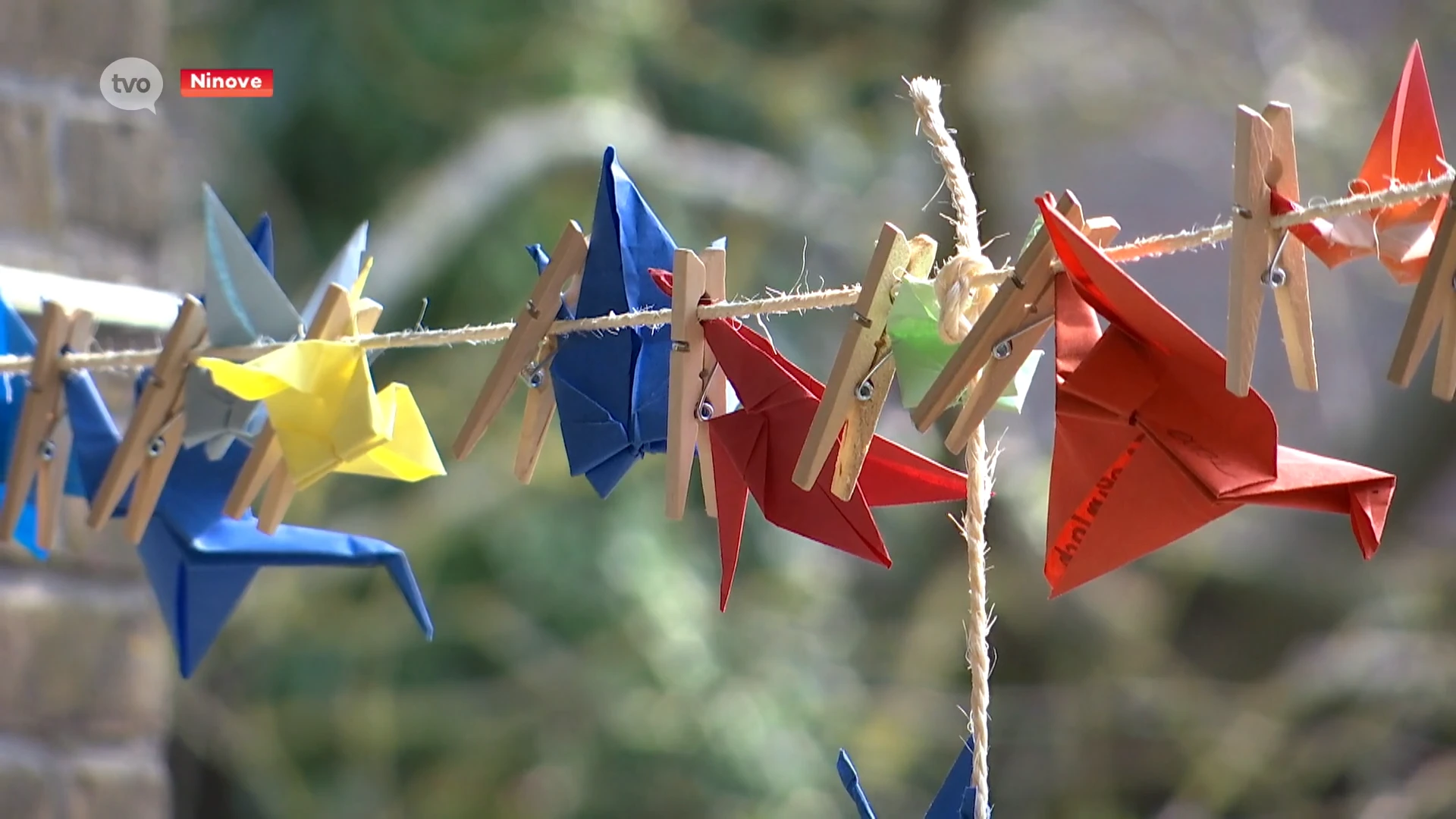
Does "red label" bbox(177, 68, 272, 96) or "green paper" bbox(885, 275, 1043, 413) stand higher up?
"red label" bbox(177, 68, 272, 96)

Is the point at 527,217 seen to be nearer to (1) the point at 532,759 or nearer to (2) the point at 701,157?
(2) the point at 701,157

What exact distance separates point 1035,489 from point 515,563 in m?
0.57

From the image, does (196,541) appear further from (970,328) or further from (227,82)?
(227,82)

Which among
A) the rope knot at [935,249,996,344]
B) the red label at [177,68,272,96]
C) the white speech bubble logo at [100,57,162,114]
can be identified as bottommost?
the rope knot at [935,249,996,344]

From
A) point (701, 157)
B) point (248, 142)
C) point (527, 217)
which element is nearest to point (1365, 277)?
point (701, 157)

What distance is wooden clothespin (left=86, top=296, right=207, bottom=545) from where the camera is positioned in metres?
0.50

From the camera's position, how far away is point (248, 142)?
1.49m

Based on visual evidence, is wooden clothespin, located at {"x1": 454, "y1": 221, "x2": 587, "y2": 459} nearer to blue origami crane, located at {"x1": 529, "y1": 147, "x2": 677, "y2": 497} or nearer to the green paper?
blue origami crane, located at {"x1": 529, "y1": 147, "x2": 677, "y2": 497}

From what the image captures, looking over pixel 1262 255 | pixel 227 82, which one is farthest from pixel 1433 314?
pixel 227 82

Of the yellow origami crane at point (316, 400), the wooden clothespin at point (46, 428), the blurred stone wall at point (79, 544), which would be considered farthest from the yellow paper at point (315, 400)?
the blurred stone wall at point (79, 544)

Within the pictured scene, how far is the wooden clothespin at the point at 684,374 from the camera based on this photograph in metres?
0.41

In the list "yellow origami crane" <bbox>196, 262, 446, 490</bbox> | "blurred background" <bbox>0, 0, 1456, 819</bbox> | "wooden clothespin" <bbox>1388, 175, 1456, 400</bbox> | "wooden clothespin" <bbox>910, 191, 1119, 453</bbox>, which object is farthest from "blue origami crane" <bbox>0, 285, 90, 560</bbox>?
"blurred background" <bbox>0, 0, 1456, 819</bbox>

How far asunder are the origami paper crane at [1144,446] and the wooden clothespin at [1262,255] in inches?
0.5

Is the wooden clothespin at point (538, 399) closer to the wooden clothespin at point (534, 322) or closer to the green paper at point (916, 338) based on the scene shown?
the wooden clothespin at point (534, 322)
